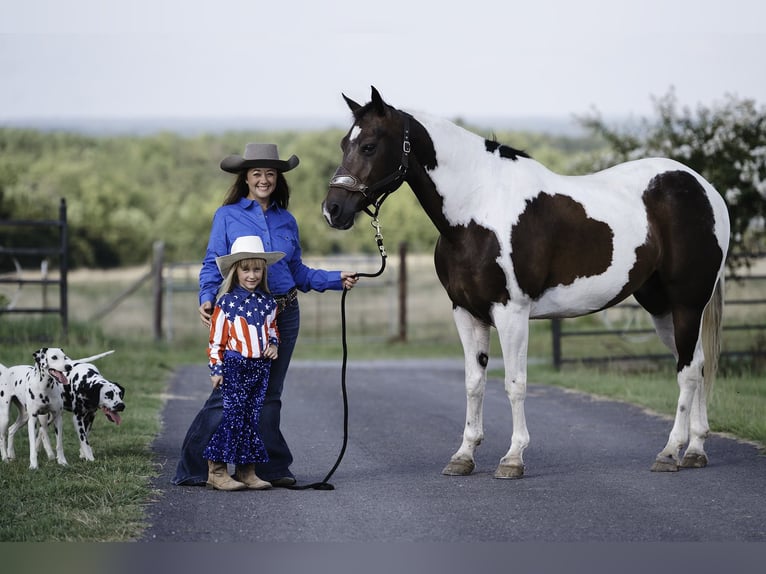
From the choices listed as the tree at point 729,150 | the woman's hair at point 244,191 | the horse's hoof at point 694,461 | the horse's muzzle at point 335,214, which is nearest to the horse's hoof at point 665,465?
the horse's hoof at point 694,461

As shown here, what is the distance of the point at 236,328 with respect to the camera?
6.64 m

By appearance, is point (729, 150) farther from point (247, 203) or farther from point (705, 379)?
point (247, 203)

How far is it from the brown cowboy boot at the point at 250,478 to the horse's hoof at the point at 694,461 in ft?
9.45

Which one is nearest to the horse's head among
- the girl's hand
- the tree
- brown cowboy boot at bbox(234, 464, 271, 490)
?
the girl's hand

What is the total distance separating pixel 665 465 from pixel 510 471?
111 centimetres

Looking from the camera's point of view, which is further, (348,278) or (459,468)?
(459,468)

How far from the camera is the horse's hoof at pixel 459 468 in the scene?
23.7 ft

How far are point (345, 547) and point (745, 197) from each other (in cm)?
1126

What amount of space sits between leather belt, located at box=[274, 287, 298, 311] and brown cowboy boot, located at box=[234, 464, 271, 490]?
1.01 m

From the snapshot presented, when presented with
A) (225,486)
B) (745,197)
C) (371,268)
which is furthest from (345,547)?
(371,268)

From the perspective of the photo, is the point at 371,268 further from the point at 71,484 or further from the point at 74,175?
the point at 71,484

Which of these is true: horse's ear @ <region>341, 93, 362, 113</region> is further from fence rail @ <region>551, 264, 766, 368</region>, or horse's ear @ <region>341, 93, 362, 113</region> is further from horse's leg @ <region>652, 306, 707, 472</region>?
fence rail @ <region>551, 264, 766, 368</region>

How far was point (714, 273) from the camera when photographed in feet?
26.2

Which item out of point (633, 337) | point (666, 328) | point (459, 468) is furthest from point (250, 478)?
point (633, 337)
